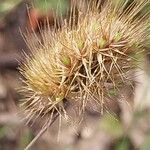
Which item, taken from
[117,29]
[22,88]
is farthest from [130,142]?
[117,29]

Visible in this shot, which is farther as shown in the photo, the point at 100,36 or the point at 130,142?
the point at 130,142

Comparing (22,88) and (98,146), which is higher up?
(22,88)

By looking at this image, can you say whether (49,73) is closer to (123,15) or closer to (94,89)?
(94,89)

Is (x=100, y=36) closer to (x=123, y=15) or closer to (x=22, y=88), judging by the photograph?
(x=123, y=15)

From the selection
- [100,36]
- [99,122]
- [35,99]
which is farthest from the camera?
[99,122]

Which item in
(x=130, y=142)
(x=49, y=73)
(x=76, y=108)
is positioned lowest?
(x=130, y=142)

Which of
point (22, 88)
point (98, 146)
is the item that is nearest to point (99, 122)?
point (98, 146)

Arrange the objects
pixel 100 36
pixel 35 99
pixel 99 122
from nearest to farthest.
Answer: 1. pixel 100 36
2. pixel 35 99
3. pixel 99 122
